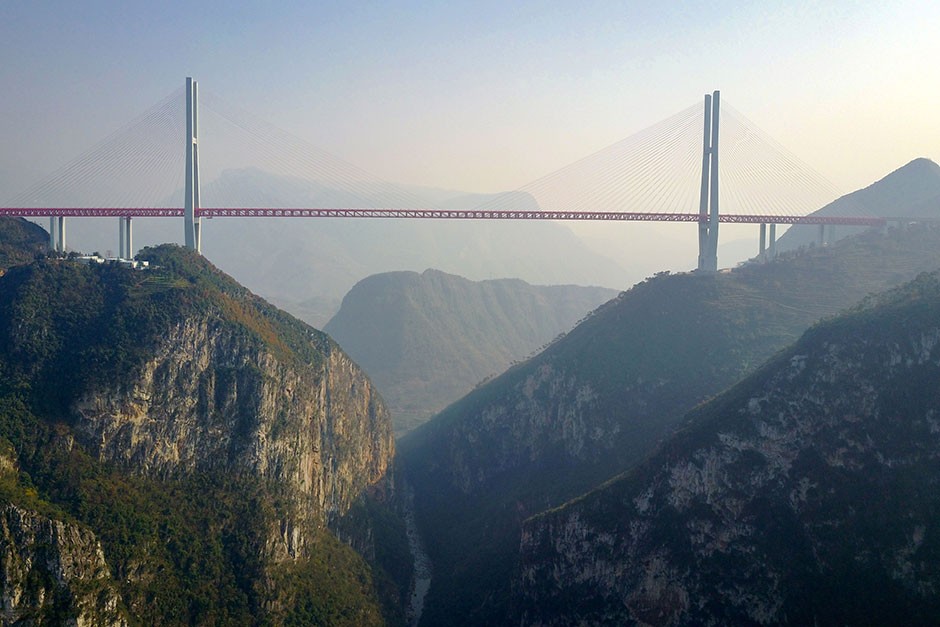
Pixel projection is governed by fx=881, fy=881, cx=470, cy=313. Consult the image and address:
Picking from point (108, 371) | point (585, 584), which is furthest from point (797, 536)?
point (108, 371)

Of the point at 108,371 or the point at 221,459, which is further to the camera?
the point at 221,459

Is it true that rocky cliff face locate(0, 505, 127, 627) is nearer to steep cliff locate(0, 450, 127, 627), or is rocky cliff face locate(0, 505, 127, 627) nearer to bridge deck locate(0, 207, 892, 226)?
steep cliff locate(0, 450, 127, 627)

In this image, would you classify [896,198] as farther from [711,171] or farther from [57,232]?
[57,232]

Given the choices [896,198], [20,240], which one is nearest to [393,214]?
[20,240]

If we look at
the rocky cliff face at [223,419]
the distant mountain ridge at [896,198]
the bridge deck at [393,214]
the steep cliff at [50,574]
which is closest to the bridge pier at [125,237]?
the bridge deck at [393,214]

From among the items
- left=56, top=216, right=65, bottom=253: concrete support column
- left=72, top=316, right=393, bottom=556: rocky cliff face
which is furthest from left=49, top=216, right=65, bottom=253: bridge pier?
left=72, top=316, right=393, bottom=556: rocky cliff face

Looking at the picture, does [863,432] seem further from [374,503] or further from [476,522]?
[374,503]

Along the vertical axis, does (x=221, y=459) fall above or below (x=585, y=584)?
above
